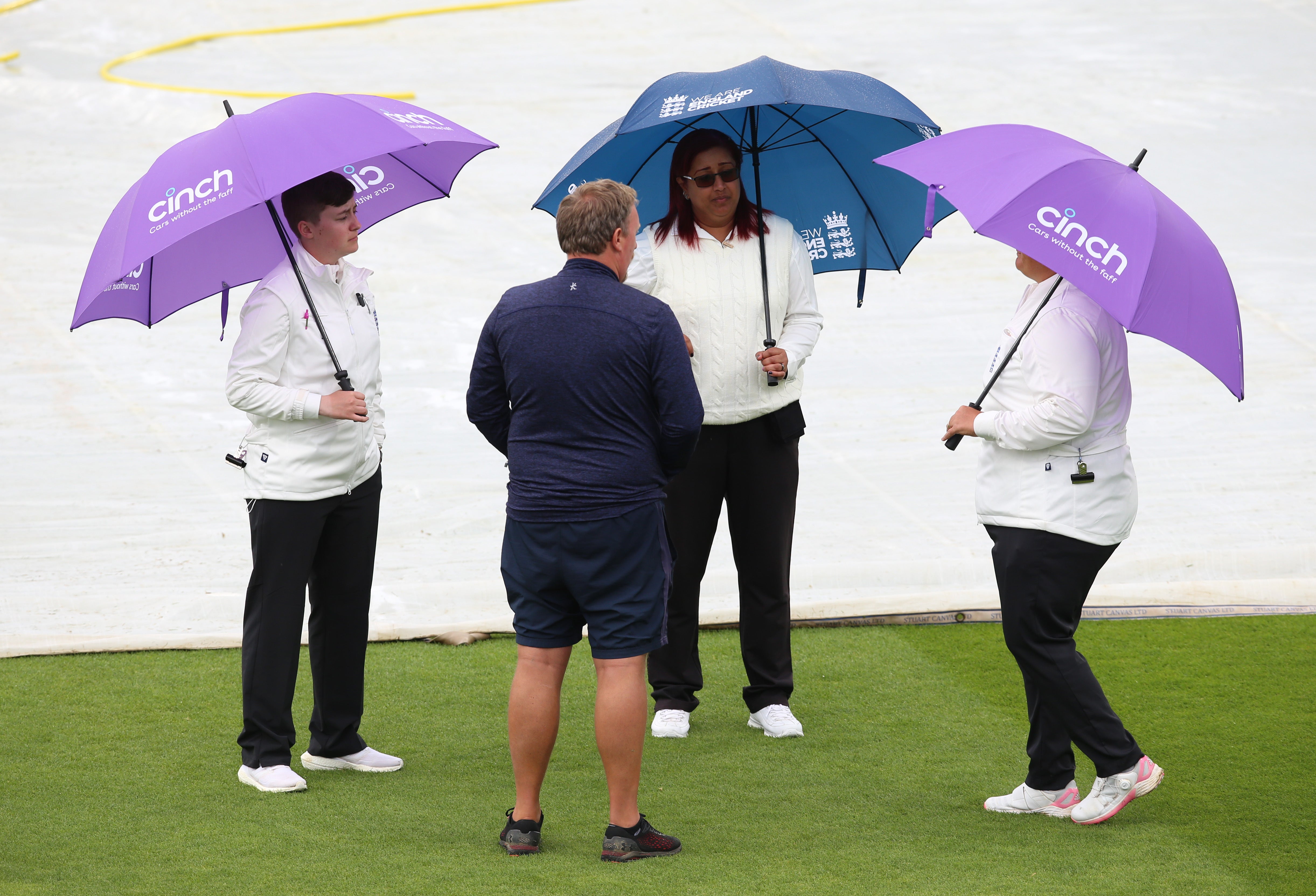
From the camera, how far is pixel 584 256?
2.88 m

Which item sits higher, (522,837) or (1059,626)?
(1059,626)

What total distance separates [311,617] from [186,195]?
118cm

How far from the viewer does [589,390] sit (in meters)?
2.81

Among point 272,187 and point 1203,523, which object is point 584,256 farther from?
point 1203,523

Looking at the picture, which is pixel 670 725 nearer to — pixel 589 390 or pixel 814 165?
pixel 589 390

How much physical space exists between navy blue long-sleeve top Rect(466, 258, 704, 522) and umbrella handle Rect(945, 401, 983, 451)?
0.63m

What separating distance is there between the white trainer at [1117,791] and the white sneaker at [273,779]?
1870 mm

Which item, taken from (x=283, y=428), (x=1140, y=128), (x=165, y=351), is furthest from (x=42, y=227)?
(x=1140, y=128)

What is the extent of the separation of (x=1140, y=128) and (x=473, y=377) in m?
8.63

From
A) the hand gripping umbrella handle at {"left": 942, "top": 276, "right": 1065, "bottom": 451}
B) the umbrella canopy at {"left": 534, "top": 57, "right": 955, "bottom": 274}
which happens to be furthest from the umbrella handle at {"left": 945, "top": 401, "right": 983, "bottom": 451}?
the umbrella canopy at {"left": 534, "top": 57, "right": 955, "bottom": 274}

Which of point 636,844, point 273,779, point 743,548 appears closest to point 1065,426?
point 743,548

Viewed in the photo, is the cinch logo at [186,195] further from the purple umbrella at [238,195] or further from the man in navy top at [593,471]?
the man in navy top at [593,471]

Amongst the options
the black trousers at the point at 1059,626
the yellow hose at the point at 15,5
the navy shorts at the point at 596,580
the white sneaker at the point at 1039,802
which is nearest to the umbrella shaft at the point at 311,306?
the navy shorts at the point at 596,580

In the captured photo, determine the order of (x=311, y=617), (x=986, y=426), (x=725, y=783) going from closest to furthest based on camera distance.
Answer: (x=986, y=426), (x=725, y=783), (x=311, y=617)
